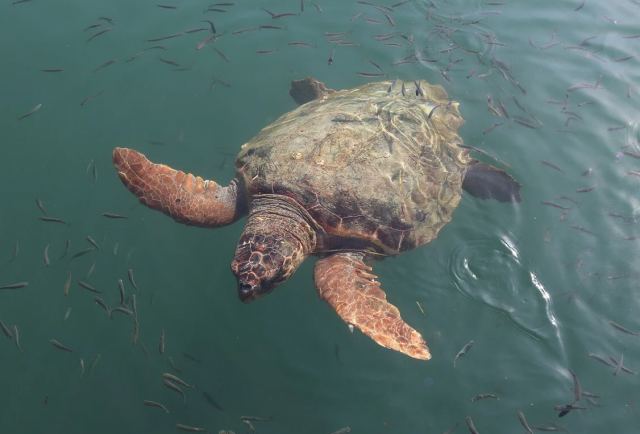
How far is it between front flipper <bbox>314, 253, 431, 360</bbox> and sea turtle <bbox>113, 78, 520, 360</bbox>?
11mm

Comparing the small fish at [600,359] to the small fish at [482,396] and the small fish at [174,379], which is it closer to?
the small fish at [482,396]

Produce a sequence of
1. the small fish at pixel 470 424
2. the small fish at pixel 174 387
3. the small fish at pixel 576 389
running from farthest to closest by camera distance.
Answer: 1. the small fish at pixel 576 389
2. the small fish at pixel 174 387
3. the small fish at pixel 470 424

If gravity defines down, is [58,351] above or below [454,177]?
below

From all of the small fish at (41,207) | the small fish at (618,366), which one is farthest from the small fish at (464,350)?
the small fish at (41,207)

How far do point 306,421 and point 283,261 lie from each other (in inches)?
66.0

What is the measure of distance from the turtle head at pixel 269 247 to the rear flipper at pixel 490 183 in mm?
2489

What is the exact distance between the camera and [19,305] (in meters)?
5.38

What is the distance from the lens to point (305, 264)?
5.80 m

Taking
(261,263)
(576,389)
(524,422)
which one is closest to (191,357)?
(261,263)

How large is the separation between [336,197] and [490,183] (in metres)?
2.44

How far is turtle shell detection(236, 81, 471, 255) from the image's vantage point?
4680mm

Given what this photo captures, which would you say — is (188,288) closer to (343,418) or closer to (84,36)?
(343,418)

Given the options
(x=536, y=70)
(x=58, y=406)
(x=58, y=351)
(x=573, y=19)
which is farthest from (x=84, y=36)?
(x=573, y=19)

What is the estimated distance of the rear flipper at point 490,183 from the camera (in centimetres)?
Result: 581
